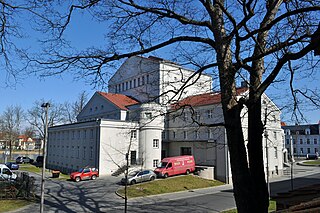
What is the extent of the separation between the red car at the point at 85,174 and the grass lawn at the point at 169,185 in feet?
28.2

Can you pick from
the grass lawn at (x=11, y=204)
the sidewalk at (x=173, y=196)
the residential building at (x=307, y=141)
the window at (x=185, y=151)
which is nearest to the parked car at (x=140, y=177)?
the sidewalk at (x=173, y=196)

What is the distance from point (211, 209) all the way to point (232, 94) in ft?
50.9

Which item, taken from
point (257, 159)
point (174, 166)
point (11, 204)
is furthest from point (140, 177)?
point (257, 159)

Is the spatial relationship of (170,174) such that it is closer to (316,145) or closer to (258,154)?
(258,154)

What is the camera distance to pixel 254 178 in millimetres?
6070

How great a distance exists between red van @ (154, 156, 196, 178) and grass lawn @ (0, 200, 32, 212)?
51.5ft

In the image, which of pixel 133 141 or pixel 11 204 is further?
pixel 133 141

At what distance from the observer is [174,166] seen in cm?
Answer: 3462

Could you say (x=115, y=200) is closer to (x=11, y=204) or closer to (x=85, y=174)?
(x=11, y=204)

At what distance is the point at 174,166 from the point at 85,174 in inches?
434

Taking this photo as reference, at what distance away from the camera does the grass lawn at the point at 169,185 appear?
86.2ft

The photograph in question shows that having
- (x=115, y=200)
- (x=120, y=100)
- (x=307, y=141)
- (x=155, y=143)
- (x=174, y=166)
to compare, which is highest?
(x=120, y=100)

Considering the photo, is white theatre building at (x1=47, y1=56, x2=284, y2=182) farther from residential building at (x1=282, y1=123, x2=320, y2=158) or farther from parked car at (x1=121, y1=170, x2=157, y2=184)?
residential building at (x1=282, y1=123, x2=320, y2=158)

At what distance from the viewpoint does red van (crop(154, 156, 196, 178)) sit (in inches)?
1323
